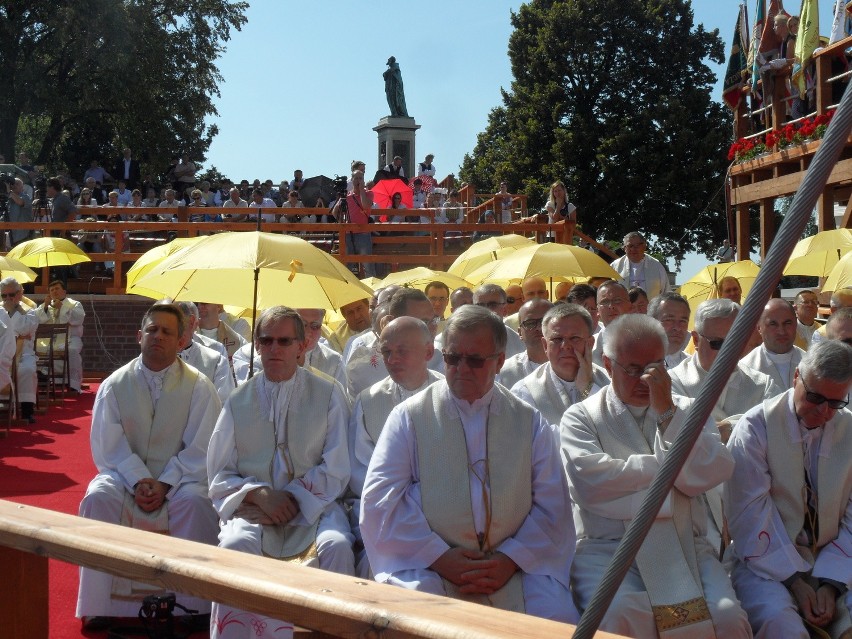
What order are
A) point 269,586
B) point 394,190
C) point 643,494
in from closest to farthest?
1. point 269,586
2. point 643,494
3. point 394,190

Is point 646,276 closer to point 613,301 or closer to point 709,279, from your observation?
point 709,279

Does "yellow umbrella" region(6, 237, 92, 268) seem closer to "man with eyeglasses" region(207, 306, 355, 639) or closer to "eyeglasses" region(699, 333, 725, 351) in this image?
"man with eyeglasses" region(207, 306, 355, 639)

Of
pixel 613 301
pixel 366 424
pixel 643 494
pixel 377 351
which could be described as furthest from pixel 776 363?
pixel 643 494

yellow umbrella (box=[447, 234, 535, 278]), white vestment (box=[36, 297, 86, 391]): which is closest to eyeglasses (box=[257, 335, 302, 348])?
yellow umbrella (box=[447, 234, 535, 278])

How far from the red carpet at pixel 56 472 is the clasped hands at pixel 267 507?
909 mm

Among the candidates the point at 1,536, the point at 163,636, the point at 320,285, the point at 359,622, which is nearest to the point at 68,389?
the point at 320,285

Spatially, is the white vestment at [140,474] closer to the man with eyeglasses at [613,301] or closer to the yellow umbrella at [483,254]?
the man with eyeglasses at [613,301]

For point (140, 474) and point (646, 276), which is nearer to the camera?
point (140, 474)

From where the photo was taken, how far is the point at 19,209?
1981 cm

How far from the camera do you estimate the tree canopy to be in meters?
33.5

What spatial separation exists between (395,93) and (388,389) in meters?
Result: 26.6

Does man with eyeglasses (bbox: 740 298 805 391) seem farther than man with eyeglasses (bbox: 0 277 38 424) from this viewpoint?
No

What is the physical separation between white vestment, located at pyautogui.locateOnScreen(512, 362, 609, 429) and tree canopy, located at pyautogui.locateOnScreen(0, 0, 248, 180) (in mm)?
30762

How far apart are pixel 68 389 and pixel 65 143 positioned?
25.1 meters
